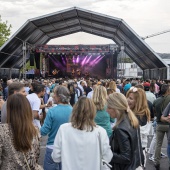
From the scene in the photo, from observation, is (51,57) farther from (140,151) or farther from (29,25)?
(140,151)

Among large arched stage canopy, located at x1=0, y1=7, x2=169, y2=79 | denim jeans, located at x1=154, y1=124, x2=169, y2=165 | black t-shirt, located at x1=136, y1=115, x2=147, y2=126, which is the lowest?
denim jeans, located at x1=154, y1=124, x2=169, y2=165

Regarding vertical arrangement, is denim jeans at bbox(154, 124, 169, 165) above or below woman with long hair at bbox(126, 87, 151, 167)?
below

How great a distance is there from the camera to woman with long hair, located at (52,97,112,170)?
4.29 m

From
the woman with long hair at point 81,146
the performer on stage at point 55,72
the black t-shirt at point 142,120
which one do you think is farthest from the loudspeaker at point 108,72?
the woman with long hair at point 81,146

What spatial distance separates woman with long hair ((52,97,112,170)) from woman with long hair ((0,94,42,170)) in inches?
25.5

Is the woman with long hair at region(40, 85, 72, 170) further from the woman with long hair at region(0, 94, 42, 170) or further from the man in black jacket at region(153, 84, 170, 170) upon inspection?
the man in black jacket at region(153, 84, 170, 170)

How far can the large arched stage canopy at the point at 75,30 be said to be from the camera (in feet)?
104

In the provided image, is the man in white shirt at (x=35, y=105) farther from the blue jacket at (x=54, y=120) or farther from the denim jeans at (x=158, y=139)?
the denim jeans at (x=158, y=139)

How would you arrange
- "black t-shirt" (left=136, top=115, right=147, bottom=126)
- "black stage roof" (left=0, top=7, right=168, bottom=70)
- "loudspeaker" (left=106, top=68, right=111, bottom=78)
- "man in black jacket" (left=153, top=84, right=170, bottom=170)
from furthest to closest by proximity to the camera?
"loudspeaker" (left=106, top=68, right=111, bottom=78), "black stage roof" (left=0, top=7, right=168, bottom=70), "man in black jacket" (left=153, top=84, right=170, bottom=170), "black t-shirt" (left=136, top=115, right=147, bottom=126)

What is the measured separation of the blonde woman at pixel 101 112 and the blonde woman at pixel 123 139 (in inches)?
72.3

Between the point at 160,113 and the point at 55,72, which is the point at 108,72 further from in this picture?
the point at 160,113

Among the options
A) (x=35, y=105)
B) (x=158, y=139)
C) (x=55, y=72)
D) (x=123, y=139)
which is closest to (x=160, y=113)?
(x=158, y=139)

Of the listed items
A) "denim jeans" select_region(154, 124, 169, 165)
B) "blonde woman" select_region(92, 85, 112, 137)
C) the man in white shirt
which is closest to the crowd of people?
"blonde woman" select_region(92, 85, 112, 137)

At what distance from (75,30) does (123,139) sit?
123 ft
